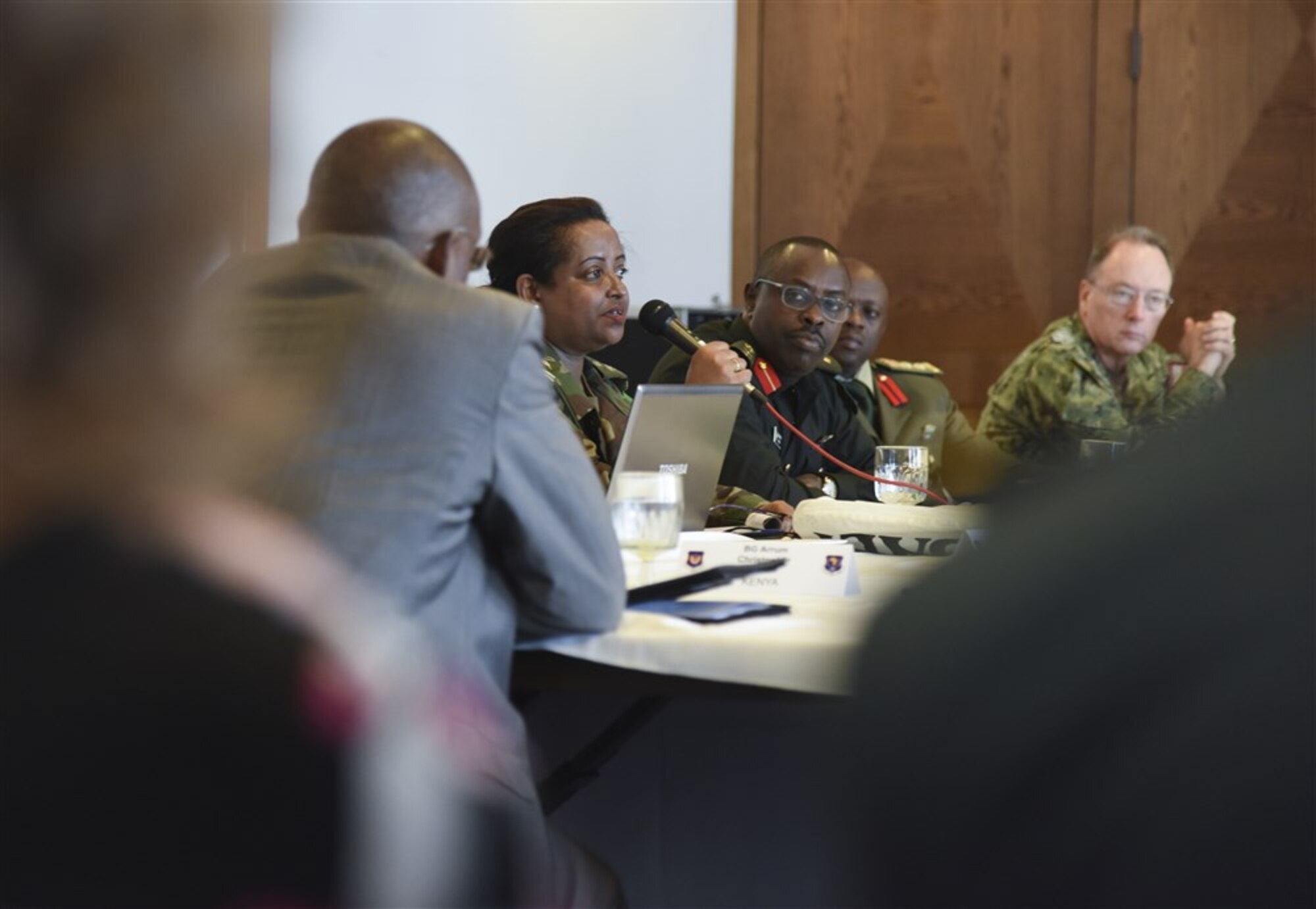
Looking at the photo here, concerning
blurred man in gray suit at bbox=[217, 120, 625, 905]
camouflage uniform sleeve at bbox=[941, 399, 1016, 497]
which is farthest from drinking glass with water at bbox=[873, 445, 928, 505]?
camouflage uniform sleeve at bbox=[941, 399, 1016, 497]

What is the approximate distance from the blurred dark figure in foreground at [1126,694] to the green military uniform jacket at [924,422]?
3.73m

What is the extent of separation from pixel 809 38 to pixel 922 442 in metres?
2.10

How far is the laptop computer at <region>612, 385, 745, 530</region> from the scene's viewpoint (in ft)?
7.89

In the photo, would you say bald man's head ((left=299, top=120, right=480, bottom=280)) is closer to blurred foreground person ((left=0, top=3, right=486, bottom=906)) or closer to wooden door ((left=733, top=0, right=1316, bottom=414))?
blurred foreground person ((left=0, top=3, right=486, bottom=906))

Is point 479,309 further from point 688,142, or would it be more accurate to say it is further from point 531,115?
point 688,142

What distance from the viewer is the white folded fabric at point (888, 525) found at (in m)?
2.30

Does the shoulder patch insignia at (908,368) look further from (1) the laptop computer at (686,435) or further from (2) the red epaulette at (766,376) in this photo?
(1) the laptop computer at (686,435)

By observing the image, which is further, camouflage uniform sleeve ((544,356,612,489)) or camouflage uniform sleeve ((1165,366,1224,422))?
camouflage uniform sleeve ((1165,366,1224,422))

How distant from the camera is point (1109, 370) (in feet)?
15.3

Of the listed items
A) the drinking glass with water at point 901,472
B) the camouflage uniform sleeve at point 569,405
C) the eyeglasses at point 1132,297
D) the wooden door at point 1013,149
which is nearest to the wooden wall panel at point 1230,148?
→ the wooden door at point 1013,149

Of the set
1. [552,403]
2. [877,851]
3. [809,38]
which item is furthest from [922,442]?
[877,851]

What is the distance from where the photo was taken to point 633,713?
2.04 meters

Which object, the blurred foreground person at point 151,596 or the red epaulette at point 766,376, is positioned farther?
the red epaulette at point 766,376

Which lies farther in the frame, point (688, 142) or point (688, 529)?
point (688, 142)
